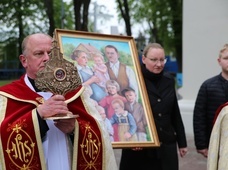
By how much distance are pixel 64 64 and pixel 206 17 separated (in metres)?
8.03

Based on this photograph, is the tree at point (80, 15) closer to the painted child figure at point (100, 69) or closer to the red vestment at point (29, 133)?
the painted child figure at point (100, 69)

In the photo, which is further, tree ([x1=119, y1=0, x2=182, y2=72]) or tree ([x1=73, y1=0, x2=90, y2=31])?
tree ([x1=119, y1=0, x2=182, y2=72])

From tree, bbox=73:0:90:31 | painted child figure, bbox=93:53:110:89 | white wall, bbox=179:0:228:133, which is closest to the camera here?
painted child figure, bbox=93:53:110:89

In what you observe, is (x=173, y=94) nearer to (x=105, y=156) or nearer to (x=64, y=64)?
(x=105, y=156)

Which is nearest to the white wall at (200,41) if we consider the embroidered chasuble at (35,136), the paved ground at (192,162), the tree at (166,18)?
the paved ground at (192,162)

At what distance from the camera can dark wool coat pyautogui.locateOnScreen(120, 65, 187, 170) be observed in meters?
4.82

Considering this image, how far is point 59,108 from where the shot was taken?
8.85 ft

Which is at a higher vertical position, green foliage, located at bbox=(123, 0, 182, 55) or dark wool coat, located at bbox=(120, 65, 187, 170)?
green foliage, located at bbox=(123, 0, 182, 55)

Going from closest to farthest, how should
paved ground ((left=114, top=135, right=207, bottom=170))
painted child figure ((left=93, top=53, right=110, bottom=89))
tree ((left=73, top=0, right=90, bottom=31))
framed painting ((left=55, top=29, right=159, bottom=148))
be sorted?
framed painting ((left=55, top=29, right=159, bottom=148)) < painted child figure ((left=93, top=53, right=110, bottom=89)) < paved ground ((left=114, top=135, right=207, bottom=170)) < tree ((left=73, top=0, right=90, bottom=31))

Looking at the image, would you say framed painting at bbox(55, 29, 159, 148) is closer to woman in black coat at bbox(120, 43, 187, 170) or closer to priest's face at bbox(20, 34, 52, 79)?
woman in black coat at bbox(120, 43, 187, 170)

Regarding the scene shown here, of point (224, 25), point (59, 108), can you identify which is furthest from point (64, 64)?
point (224, 25)

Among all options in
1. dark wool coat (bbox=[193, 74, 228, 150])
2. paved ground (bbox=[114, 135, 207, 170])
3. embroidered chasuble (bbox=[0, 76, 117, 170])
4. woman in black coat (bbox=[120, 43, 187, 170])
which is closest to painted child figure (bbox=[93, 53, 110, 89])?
woman in black coat (bbox=[120, 43, 187, 170])

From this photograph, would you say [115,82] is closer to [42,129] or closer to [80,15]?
[42,129]

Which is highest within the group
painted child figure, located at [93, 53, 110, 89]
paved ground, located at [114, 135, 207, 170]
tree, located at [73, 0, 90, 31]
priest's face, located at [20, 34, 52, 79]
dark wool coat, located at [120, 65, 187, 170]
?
tree, located at [73, 0, 90, 31]
